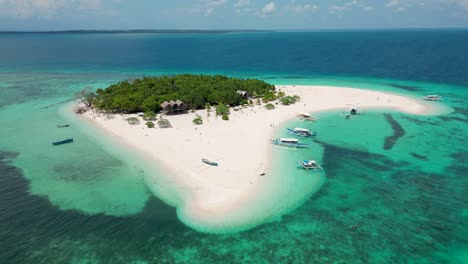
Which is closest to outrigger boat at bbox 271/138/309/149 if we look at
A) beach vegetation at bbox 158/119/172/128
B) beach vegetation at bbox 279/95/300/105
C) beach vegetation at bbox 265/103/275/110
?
beach vegetation at bbox 265/103/275/110

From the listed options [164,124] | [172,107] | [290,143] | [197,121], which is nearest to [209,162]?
[290,143]

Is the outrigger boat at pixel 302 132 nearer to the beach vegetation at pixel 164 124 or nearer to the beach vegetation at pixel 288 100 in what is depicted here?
the beach vegetation at pixel 288 100

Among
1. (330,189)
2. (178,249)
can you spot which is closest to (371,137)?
(330,189)

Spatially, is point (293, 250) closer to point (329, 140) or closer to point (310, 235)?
point (310, 235)

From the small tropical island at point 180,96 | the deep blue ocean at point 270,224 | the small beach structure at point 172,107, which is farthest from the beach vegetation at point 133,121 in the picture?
the deep blue ocean at point 270,224

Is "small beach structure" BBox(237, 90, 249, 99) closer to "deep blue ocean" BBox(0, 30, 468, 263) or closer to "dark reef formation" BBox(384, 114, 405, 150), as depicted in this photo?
"deep blue ocean" BBox(0, 30, 468, 263)

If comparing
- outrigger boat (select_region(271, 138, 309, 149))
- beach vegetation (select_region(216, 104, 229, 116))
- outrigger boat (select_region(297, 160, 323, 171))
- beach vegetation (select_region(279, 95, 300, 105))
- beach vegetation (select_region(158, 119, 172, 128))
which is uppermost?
beach vegetation (select_region(279, 95, 300, 105))

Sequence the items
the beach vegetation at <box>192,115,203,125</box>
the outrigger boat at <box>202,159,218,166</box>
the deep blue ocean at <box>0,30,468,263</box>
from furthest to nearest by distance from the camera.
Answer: the beach vegetation at <box>192,115,203,125</box>
the outrigger boat at <box>202,159,218,166</box>
the deep blue ocean at <box>0,30,468,263</box>
